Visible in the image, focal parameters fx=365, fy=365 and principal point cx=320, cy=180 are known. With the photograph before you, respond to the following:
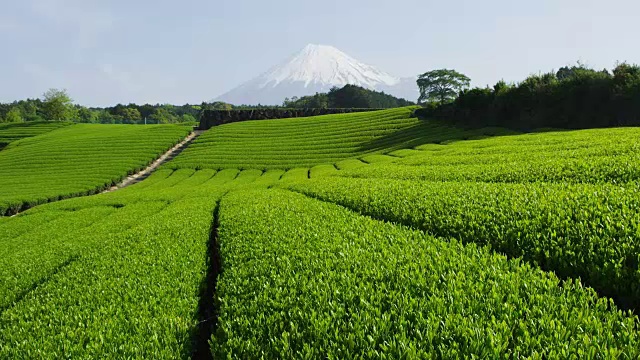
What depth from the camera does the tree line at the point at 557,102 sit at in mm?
33875

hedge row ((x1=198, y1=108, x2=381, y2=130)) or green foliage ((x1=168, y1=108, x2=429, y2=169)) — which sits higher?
hedge row ((x1=198, y1=108, x2=381, y2=130))

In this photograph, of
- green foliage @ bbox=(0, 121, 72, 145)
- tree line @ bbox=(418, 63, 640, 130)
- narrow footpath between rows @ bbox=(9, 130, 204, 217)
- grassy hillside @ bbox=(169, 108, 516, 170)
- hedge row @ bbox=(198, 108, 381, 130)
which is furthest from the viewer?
hedge row @ bbox=(198, 108, 381, 130)

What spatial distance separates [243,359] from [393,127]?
164ft

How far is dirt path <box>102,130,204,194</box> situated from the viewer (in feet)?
140

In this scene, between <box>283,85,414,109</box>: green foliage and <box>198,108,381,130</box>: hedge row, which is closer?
<box>198,108,381,130</box>: hedge row

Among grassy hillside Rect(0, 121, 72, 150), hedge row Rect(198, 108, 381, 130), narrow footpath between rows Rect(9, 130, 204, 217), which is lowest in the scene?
narrow footpath between rows Rect(9, 130, 204, 217)

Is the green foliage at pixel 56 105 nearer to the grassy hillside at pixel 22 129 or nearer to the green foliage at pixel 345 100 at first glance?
the grassy hillside at pixel 22 129

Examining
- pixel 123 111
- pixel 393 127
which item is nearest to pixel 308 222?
pixel 393 127

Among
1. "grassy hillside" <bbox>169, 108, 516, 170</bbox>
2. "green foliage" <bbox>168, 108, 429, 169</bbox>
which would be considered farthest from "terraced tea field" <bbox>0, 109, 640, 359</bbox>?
Answer: "green foliage" <bbox>168, 108, 429, 169</bbox>

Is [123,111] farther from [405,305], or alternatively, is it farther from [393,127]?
[405,305]

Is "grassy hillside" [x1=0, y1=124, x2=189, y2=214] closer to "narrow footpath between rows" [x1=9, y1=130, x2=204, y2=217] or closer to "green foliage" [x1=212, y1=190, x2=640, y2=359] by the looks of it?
"narrow footpath between rows" [x1=9, y1=130, x2=204, y2=217]

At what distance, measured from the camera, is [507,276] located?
17.3 ft

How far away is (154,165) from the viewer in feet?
167

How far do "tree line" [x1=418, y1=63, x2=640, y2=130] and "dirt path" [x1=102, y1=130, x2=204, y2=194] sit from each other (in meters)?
40.4
